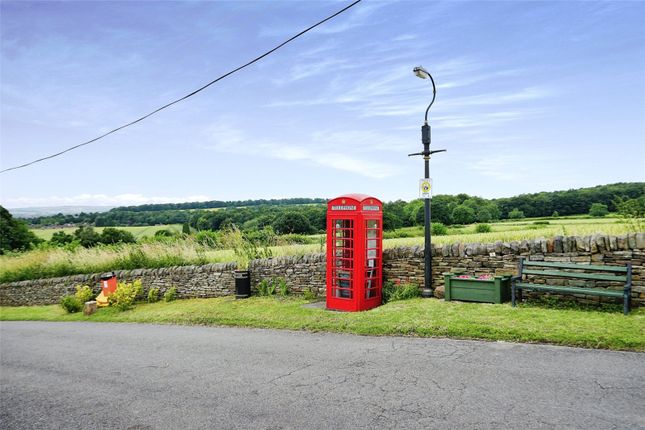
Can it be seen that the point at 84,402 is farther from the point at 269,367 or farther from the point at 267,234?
the point at 267,234

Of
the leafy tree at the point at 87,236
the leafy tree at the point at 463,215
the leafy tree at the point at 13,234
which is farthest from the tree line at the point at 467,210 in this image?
the leafy tree at the point at 13,234

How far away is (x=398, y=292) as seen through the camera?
9.99 m

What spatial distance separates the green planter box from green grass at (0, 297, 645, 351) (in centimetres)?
21

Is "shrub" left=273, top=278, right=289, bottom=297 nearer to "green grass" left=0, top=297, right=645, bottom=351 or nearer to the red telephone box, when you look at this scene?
"green grass" left=0, top=297, right=645, bottom=351

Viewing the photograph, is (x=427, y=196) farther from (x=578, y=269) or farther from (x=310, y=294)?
(x=310, y=294)

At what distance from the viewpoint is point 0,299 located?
20516mm

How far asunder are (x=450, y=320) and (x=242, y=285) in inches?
272

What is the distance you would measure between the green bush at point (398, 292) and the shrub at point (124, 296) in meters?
8.62

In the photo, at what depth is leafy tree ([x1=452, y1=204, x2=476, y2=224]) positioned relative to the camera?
73.2 ft

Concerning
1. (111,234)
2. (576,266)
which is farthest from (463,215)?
(111,234)

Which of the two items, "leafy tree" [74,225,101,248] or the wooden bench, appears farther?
"leafy tree" [74,225,101,248]

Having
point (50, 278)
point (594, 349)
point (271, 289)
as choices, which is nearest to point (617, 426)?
point (594, 349)

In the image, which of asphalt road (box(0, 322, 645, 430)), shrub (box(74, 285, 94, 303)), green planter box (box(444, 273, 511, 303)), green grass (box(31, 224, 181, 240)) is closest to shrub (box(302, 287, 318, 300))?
asphalt road (box(0, 322, 645, 430))

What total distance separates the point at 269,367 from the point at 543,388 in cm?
353
